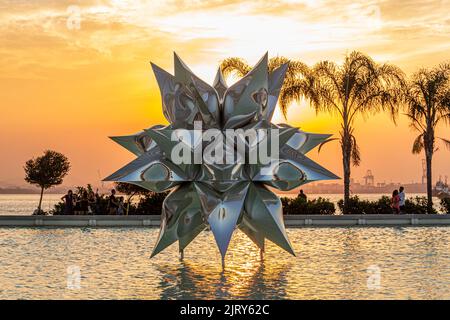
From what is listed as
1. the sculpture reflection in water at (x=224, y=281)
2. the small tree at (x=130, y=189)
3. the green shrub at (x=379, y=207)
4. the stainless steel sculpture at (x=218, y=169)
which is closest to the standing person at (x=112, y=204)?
the small tree at (x=130, y=189)

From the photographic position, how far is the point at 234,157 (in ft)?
45.0

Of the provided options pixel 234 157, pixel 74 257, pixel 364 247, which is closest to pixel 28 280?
pixel 74 257

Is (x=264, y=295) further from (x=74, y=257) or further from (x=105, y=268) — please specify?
(x=74, y=257)

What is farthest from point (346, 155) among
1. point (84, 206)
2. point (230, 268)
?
point (230, 268)

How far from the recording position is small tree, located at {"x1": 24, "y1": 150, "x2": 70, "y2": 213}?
44.6 meters

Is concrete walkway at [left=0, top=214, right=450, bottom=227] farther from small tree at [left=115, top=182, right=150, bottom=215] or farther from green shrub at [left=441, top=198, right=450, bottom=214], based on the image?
small tree at [left=115, top=182, right=150, bottom=215]

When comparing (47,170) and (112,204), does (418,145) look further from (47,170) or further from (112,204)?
(47,170)

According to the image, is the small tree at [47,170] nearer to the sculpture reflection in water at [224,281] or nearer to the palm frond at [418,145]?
the palm frond at [418,145]

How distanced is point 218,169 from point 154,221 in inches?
574

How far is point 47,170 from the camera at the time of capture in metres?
44.6

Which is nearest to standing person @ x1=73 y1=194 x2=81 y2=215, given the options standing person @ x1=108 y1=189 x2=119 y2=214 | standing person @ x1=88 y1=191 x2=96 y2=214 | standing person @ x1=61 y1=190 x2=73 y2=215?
standing person @ x1=88 y1=191 x2=96 y2=214

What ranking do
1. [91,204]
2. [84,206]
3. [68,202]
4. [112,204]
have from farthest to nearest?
[91,204], [84,206], [112,204], [68,202]
